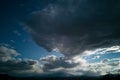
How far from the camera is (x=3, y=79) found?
547ft

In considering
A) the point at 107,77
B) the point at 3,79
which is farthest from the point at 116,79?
the point at 3,79

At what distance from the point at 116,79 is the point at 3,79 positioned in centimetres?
13133

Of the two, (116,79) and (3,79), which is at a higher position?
(3,79)

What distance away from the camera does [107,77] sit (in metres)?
76.5

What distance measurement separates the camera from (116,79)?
72.4m

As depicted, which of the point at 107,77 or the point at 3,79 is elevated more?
the point at 3,79

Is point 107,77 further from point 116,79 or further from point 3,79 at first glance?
point 3,79

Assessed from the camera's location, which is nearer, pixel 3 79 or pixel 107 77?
pixel 107 77

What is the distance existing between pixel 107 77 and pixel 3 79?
12636cm

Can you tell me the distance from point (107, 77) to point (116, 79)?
5.08m

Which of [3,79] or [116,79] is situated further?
[3,79]
